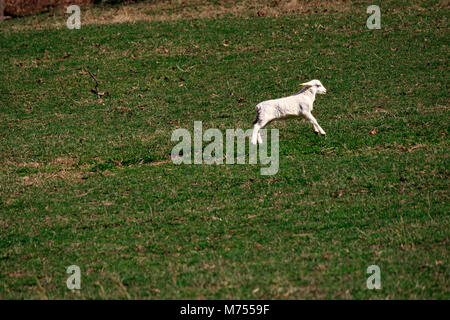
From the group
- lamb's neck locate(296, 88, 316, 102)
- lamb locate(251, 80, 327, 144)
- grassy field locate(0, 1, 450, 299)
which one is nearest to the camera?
grassy field locate(0, 1, 450, 299)

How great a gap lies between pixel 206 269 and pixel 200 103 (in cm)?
949

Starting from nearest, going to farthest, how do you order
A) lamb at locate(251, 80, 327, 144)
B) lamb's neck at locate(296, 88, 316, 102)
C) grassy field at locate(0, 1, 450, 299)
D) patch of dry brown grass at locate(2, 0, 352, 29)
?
1. grassy field at locate(0, 1, 450, 299)
2. lamb at locate(251, 80, 327, 144)
3. lamb's neck at locate(296, 88, 316, 102)
4. patch of dry brown grass at locate(2, 0, 352, 29)

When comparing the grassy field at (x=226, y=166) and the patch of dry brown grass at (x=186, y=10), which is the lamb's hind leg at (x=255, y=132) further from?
the patch of dry brown grass at (x=186, y=10)

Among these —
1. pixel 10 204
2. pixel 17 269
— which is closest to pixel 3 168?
pixel 10 204

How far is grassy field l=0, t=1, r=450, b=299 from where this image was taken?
7961 mm

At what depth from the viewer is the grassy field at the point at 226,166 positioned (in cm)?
796

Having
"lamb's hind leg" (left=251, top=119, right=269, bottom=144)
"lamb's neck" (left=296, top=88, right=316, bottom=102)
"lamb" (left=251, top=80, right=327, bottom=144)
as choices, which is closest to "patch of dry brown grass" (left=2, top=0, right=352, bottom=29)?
"lamb's neck" (left=296, top=88, right=316, bottom=102)

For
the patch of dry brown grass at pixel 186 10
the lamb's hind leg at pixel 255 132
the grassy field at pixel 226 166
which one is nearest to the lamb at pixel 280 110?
the lamb's hind leg at pixel 255 132

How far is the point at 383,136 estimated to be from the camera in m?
13.2

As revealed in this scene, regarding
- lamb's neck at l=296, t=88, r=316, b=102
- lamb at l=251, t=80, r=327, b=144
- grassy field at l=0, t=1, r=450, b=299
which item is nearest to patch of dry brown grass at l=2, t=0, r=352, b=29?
grassy field at l=0, t=1, r=450, b=299

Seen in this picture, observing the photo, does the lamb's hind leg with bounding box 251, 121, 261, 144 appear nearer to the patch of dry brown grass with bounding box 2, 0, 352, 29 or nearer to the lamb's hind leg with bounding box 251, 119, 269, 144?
the lamb's hind leg with bounding box 251, 119, 269, 144

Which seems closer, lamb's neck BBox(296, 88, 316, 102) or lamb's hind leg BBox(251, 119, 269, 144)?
lamb's hind leg BBox(251, 119, 269, 144)

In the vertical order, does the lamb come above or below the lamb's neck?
below
